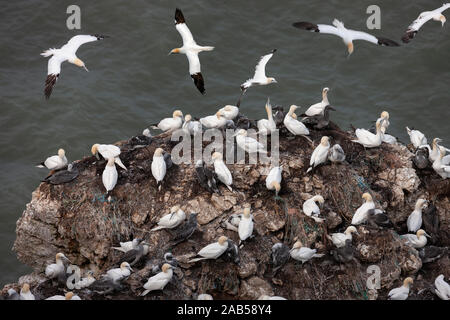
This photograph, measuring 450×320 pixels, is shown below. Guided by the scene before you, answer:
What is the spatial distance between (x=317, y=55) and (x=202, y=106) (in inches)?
203

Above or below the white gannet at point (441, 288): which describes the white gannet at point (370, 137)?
above

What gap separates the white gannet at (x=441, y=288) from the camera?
13405 mm

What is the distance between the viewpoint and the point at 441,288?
1351 centimetres

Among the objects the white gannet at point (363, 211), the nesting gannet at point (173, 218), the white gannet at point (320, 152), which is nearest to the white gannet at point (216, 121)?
the white gannet at point (320, 152)

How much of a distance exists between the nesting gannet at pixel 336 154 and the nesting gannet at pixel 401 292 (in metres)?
3.15

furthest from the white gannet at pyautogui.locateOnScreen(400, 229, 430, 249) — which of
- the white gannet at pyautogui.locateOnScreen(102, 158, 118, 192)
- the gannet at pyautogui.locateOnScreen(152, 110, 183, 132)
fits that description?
the white gannet at pyautogui.locateOnScreen(102, 158, 118, 192)

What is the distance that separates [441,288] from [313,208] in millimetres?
2989

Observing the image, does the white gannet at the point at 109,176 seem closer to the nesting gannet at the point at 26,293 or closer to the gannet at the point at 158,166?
the gannet at the point at 158,166

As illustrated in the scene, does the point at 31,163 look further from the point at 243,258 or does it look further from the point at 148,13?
the point at 243,258

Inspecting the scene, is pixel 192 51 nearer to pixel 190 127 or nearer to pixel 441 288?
pixel 190 127

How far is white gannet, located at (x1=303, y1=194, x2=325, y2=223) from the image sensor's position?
1426 cm

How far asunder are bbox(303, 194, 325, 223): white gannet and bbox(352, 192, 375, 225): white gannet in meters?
0.75
